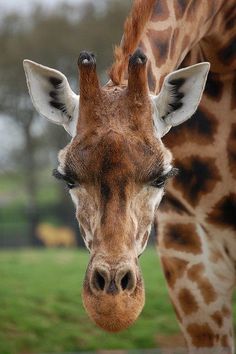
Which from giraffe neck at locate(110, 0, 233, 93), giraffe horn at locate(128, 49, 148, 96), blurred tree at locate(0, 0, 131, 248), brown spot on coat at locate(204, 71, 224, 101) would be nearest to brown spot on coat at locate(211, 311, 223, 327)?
brown spot on coat at locate(204, 71, 224, 101)

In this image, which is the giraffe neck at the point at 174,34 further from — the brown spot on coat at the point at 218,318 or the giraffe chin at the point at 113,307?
the brown spot on coat at the point at 218,318

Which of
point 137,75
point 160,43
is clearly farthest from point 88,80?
point 160,43

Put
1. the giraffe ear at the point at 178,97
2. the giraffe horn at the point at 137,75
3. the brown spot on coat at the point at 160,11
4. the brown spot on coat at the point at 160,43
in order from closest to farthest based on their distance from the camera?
the giraffe horn at the point at 137,75
the giraffe ear at the point at 178,97
the brown spot on coat at the point at 160,43
the brown spot on coat at the point at 160,11

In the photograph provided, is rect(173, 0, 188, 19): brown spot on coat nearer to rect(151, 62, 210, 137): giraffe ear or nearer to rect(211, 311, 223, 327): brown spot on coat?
rect(151, 62, 210, 137): giraffe ear

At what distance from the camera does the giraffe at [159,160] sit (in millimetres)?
4789

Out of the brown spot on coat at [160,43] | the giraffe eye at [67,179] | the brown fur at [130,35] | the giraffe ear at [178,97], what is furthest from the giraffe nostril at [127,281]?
the brown spot on coat at [160,43]

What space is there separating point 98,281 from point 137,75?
1107 millimetres

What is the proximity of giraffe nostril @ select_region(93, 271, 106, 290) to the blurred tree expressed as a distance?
23267mm

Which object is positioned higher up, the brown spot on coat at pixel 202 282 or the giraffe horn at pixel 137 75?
the giraffe horn at pixel 137 75

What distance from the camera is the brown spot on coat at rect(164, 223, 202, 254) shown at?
6.70 metres

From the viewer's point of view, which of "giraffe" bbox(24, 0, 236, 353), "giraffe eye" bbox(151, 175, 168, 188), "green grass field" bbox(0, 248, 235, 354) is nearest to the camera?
"giraffe" bbox(24, 0, 236, 353)

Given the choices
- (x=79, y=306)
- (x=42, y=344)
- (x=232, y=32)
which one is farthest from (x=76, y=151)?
(x=79, y=306)

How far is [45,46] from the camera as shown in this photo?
31688mm

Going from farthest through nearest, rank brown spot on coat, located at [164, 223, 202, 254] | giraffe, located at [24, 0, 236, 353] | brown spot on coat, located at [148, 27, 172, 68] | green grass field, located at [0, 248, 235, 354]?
green grass field, located at [0, 248, 235, 354] < brown spot on coat, located at [164, 223, 202, 254] < brown spot on coat, located at [148, 27, 172, 68] < giraffe, located at [24, 0, 236, 353]
